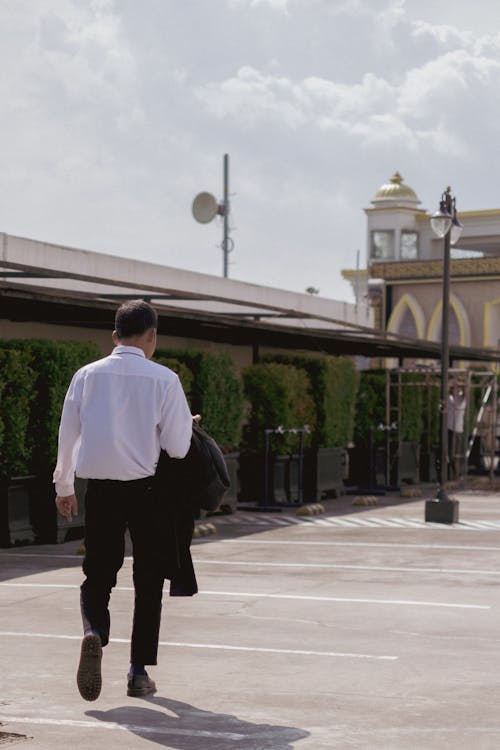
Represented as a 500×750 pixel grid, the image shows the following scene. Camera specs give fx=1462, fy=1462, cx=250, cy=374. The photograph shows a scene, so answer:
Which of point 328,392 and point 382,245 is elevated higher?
point 382,245

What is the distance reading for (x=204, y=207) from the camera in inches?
1784

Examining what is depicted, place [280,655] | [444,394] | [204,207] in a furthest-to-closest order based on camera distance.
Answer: [204,207] < [444,394] < [280,655]

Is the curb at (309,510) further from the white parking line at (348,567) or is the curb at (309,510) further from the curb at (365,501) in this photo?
the white parking line at (348,567)

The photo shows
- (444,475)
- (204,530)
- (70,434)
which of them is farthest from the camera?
(444,475)

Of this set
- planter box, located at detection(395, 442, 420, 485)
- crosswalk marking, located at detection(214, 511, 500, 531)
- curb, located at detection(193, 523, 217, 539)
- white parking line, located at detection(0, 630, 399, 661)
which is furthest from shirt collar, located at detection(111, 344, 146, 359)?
planter box, located at detection(395, 442, 420, 485)

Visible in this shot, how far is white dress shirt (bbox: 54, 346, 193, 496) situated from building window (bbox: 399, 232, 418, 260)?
5398cm

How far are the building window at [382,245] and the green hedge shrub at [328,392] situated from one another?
33.9 metres

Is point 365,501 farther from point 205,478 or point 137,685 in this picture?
point 205,478

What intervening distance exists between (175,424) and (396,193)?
56.1 meters

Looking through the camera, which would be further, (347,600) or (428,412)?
(428,412)

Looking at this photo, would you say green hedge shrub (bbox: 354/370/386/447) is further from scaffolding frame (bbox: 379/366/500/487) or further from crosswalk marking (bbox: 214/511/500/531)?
crosswalk marking (bbox: 214/511/500/531)

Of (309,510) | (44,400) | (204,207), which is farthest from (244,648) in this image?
(204,207)

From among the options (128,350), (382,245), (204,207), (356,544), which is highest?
(382,245)

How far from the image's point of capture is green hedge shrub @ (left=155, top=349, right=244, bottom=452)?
2197cm
